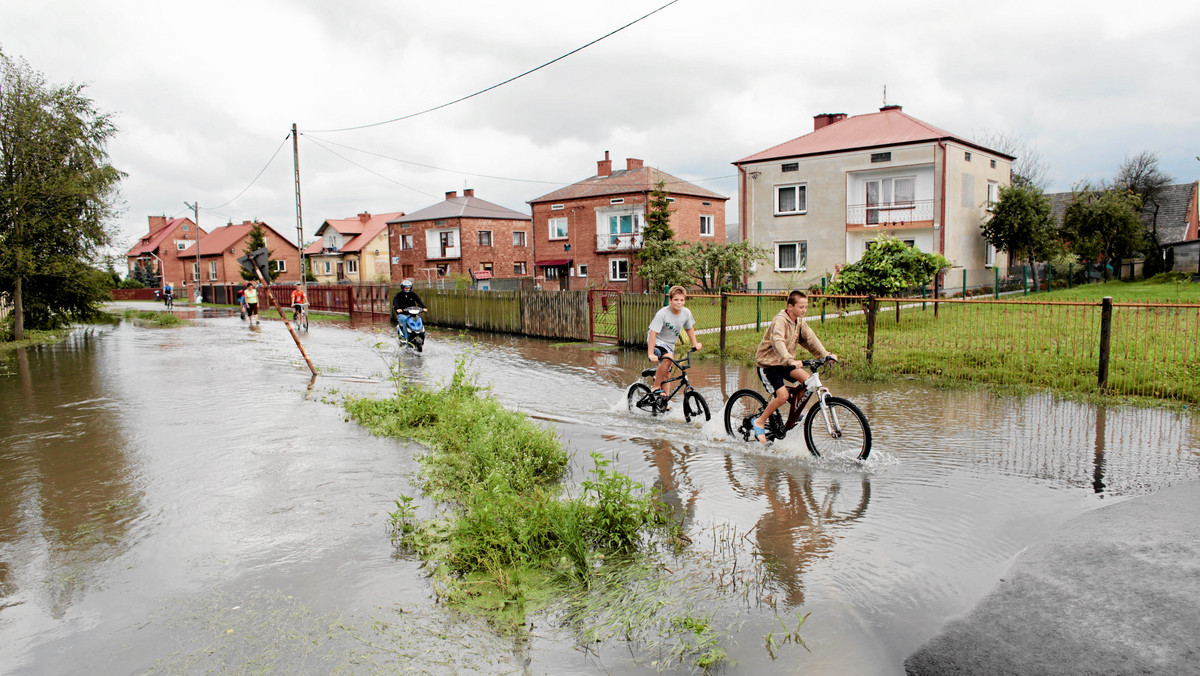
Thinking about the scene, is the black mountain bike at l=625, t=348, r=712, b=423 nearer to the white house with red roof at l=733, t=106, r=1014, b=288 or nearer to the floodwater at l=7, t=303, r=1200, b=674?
the floodwater at l=7, t=303, r=1200, b=674

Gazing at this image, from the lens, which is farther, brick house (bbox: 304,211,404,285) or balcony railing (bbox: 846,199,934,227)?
brick house (bbox: 304,211,404,285)

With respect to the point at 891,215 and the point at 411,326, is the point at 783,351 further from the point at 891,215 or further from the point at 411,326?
the point at 891,215

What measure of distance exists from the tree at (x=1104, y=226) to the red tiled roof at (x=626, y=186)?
2084 centimetres

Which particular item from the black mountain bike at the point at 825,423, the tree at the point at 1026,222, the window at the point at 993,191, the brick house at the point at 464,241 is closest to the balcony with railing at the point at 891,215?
the tree at the point at 1026,222

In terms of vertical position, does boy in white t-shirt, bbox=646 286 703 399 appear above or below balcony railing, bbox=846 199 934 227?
below

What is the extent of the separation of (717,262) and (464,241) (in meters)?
30.1

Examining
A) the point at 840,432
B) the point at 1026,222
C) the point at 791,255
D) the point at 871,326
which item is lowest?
the point at 840,432

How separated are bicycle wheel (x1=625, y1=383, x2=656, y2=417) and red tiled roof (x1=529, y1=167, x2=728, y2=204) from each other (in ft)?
116

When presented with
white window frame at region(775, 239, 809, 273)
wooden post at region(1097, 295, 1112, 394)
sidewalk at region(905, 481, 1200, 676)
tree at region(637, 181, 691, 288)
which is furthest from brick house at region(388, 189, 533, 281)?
sidewalk at region(905, 481, 1200, 676)

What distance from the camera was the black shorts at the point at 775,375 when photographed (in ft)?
25.4

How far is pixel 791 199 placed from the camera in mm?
34719

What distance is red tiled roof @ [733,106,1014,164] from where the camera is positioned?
31453mm

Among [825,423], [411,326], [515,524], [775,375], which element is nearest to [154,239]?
[411,326]

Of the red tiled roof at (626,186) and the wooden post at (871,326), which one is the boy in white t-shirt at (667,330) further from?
the red tiled roof at (626,186)
